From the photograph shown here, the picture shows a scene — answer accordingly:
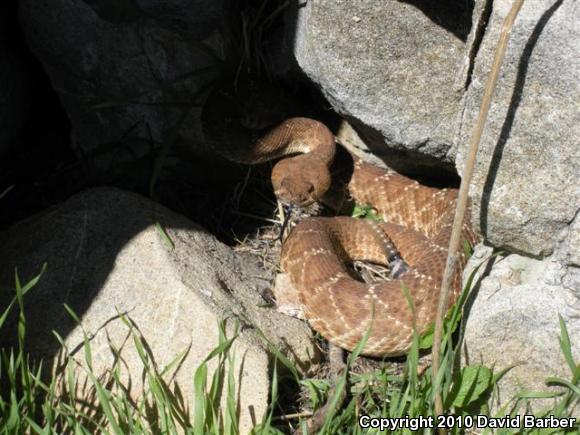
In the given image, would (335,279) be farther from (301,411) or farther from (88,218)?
(88,218)

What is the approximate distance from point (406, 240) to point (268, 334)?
1.28 m

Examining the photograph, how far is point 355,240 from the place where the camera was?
195 inches

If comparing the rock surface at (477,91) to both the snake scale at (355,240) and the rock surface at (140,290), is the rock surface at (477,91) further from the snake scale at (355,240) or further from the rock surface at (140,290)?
the rock surface at (140,290)

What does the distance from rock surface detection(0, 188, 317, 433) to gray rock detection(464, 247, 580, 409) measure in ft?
3.08

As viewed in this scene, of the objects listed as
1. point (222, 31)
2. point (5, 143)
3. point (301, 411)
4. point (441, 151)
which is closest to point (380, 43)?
point (441, 151)

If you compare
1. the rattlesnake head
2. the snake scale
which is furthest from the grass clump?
the rattlesnake head

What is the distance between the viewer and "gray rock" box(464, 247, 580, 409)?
11.7 ft

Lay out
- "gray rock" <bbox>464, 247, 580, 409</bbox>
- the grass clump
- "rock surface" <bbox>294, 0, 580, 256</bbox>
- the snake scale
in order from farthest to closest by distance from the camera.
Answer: the snake scale
"gray rock" <bbox>464, 247, 580, 409</bbox>
the grass clump
"rock surface" <bbox>294, 0, 580, 256</bbox>

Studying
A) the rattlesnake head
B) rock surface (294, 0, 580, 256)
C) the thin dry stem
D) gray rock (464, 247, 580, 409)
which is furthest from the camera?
the rattlesnake head

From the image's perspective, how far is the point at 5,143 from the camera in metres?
4.86

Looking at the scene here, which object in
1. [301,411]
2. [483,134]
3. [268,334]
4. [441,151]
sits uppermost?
[483,134]

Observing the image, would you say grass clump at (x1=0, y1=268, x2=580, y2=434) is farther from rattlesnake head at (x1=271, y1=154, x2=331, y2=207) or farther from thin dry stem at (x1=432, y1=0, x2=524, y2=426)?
rattlesnake head at (x1=271, y1=154, x2=331, y2=207)

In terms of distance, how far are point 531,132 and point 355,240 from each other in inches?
71.1

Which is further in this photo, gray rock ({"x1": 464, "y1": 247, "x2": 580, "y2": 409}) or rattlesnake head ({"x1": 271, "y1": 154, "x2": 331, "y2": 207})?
rattlesnake head ({"x1": 271, "y1": 154, "x2": 331, "y2": 207})
